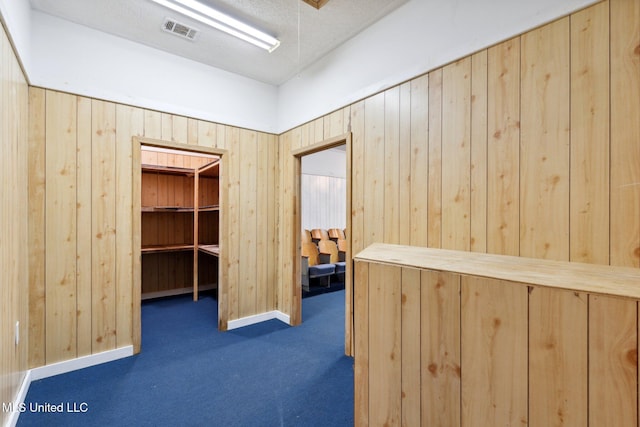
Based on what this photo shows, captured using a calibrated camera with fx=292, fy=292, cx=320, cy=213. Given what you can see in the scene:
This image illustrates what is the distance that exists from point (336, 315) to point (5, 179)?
3.18 metres

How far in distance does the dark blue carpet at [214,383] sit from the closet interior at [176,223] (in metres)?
1.33

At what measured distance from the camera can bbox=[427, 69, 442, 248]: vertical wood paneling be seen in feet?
6.49

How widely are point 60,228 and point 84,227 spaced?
150 millimetres

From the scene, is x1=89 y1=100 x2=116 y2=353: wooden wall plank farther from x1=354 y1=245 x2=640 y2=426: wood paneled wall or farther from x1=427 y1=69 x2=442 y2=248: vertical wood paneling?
x1=427 y1=69 x2=442 y2=248: vertical wood paneling

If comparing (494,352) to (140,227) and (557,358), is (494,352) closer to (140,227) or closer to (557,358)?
(557,358)

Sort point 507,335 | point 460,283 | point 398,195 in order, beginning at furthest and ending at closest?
point 398,195 < point 460,283 < point 507,335

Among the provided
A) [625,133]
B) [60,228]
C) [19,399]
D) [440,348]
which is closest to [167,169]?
[60,228]

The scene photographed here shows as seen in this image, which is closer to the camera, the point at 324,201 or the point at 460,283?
the point at 460,283

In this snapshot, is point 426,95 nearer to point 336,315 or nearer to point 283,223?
point 283,223

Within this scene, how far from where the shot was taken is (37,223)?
2250mm

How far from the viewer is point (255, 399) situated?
199cm

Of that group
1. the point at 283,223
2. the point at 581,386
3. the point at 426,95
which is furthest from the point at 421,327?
the point at 283,223

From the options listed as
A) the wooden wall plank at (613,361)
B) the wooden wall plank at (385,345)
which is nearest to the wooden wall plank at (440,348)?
the wooden wall plank at (385,345)

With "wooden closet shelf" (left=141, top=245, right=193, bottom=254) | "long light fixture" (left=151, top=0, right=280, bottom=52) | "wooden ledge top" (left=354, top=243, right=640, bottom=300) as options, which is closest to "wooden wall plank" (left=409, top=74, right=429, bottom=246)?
"wooden ledge top" (left=354, top=243, right=640, bottom=300)
